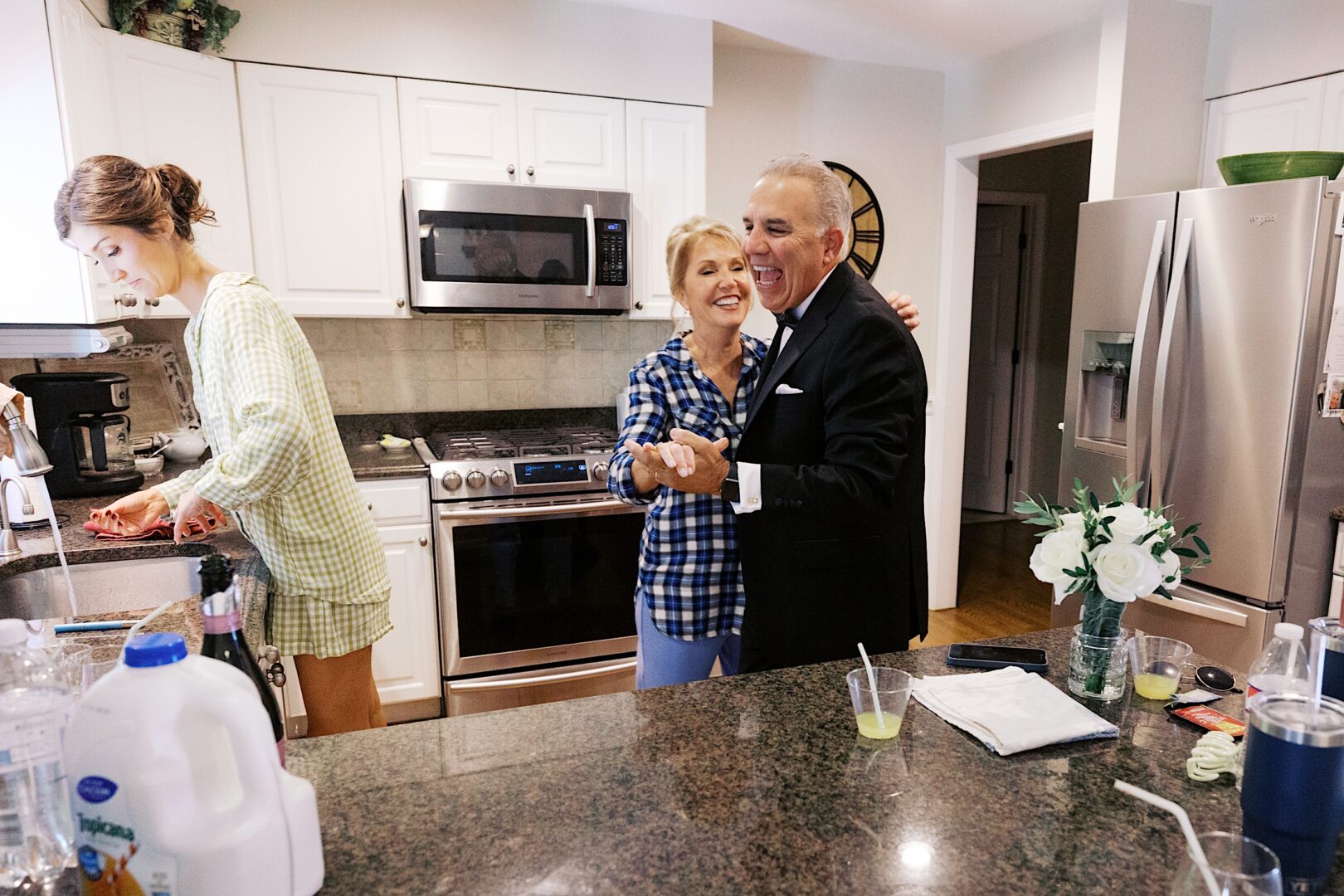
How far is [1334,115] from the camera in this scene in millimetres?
2398

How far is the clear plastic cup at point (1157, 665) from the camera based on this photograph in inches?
44.6

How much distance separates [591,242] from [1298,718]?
237 cm

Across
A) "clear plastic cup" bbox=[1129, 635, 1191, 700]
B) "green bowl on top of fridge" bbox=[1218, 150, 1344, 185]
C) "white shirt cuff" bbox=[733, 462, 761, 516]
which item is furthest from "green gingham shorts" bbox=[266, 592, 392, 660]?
"green bowl on top of fridge" bbox=[1218, 150, 1344, 185]

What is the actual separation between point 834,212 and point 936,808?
3.25ft

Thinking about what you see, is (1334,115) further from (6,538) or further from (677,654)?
(6,538)

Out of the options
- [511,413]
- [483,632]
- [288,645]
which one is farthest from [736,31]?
[288,645]

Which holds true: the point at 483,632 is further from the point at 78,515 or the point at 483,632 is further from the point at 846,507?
the point at 846,507

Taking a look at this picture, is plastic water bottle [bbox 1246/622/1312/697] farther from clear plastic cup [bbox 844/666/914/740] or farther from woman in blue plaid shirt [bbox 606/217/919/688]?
woman in blue plaid shirt [bbox 606/217/919/688]

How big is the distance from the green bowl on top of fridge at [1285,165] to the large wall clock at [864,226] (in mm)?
1453

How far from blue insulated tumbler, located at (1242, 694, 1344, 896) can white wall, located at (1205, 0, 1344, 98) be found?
2.53m

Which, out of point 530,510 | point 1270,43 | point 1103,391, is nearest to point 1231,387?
point 1103,391

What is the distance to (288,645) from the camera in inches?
62.4

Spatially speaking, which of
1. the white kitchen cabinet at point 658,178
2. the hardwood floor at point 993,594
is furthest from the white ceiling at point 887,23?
the hardwood floor at point 993,594

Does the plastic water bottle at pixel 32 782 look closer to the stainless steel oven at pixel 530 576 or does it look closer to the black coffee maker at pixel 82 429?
the black coffee maker at pixel 82 429
